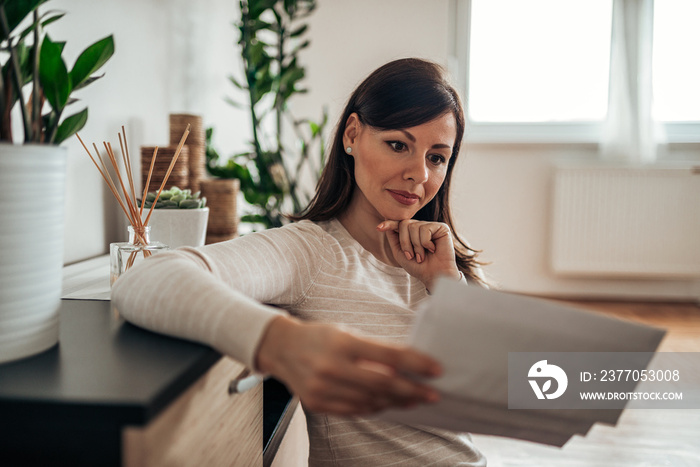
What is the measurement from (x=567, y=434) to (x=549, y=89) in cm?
355

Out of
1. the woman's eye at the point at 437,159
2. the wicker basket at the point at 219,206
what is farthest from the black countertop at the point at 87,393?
the wicker basket at the point at 219,206

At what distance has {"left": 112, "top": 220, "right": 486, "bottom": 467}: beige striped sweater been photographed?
0.57 metres

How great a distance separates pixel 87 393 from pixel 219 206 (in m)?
1.14

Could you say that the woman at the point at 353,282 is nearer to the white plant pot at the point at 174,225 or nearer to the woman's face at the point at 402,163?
the woman's face at the point at 402,163

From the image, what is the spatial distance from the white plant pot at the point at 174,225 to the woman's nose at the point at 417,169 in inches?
19.1

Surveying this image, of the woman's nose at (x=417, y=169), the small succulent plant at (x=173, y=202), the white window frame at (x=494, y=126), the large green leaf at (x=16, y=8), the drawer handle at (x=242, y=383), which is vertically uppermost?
the white window frame at (x=494, y=126)

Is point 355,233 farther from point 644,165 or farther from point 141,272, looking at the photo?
point 644,165

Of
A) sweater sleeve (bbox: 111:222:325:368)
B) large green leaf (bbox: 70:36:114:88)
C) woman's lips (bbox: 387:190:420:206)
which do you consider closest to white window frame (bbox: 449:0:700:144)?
woman's lips (bbox: 387:190:420:206)

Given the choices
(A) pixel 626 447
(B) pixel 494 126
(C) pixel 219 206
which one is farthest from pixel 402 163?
(B) pixel 494 126

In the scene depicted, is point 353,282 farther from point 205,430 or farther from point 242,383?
point 205,430

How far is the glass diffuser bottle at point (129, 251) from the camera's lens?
907 mm

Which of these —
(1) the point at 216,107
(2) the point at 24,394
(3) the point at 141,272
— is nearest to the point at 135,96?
(1) the point at 216,107

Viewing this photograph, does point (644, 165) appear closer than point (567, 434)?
No

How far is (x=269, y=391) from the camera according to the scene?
1103 millimetres
